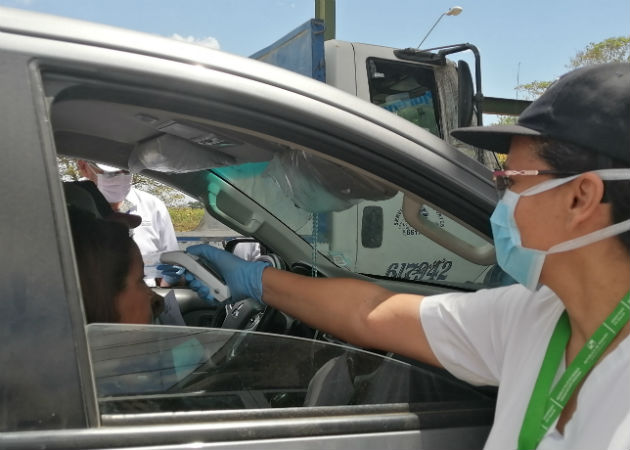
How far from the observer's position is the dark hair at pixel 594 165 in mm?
1106

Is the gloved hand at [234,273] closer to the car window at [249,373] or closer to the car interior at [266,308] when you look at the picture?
the car interior at [266,308]

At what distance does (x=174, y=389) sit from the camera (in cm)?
122

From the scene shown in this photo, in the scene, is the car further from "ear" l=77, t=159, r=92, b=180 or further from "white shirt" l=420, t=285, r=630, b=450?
"ear" l=77, t=159, r=92, b=180

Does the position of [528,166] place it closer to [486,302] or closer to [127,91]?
[486,302]

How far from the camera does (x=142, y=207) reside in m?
3.55

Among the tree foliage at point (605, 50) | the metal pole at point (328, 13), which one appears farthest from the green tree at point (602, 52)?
the metal pole at point (328, 13)

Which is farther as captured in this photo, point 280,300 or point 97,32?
point 280,300

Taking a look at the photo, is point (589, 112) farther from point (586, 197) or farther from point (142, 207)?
point (142, 207)

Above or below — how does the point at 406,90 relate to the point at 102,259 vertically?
above

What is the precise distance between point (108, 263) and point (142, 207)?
6.84ft

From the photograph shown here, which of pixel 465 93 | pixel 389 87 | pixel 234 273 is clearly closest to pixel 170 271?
pixel 234 273

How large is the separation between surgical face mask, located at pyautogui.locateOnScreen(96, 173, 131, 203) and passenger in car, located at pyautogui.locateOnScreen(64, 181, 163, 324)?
0.51m

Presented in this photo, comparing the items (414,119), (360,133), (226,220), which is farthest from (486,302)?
(414,119)

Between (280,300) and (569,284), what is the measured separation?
989mm
